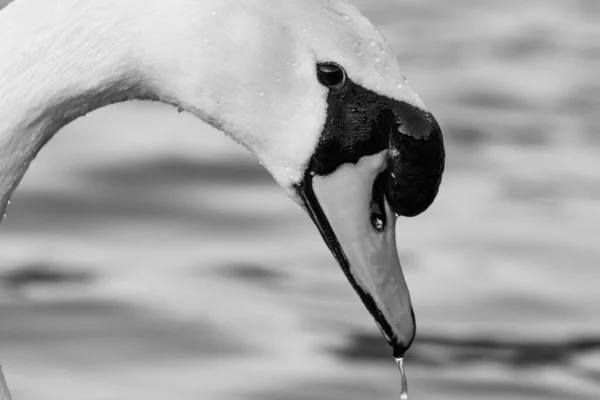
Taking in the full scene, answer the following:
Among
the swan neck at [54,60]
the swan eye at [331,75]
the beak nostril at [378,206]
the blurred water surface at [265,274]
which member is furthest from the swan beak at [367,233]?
the blurred water surface at [265,274]

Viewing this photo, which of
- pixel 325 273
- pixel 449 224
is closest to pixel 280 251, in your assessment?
pixel 325 273

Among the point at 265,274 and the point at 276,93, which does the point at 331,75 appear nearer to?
the point at 276,93

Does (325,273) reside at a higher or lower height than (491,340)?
higher

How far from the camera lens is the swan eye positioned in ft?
9.54

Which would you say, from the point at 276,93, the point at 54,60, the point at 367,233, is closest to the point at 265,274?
the point at 367,233

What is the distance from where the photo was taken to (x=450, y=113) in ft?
30.2

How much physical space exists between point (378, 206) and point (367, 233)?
0.06m

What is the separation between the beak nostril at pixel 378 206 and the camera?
3.09 meters

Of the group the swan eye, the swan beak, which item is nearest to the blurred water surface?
the swan beak

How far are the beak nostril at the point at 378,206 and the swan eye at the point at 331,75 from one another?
0.78ft

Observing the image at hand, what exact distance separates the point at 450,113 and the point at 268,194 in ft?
6.31

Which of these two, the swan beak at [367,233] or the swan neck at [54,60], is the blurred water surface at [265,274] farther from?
the swan neck at [54,60]

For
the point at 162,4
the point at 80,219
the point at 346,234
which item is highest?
the point at 80,219

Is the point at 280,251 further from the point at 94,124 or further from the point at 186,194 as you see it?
the point at 94,124
